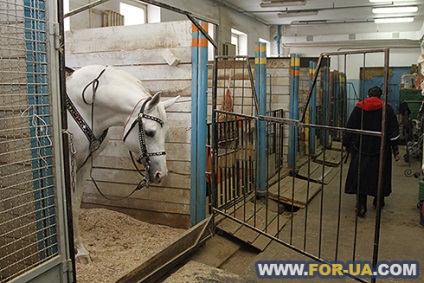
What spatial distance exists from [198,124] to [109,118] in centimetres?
70

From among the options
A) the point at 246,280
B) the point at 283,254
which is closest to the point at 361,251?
the point at 283,254

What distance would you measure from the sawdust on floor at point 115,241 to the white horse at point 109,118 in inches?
6.4

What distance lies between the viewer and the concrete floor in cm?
319

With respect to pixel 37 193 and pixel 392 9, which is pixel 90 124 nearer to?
pixel 37 193

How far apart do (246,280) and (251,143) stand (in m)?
2.27

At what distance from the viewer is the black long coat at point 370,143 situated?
4090 mm

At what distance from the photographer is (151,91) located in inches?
126

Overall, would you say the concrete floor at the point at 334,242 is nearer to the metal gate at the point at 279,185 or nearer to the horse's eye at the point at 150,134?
the metal gate at the point at 279,185

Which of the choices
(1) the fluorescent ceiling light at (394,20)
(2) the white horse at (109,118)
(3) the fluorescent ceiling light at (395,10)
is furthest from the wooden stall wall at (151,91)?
(1) the fluorescent ceiling light at (394,20)

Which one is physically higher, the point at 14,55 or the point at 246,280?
the point at 14,55

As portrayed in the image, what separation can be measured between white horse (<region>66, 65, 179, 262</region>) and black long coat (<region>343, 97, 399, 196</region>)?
7.68ft

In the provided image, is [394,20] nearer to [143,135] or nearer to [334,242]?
[334,242]

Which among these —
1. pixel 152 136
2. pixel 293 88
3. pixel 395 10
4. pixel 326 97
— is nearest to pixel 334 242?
pixel 152 136

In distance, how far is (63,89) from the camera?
1.63 metres
